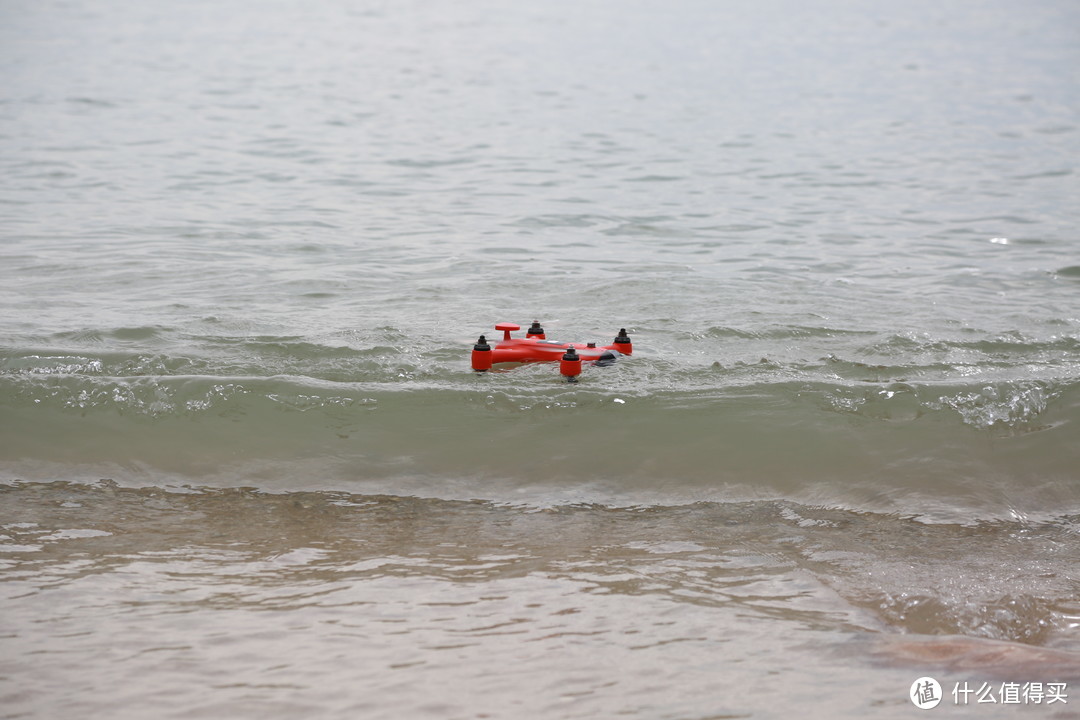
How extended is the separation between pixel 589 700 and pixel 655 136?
14.6 meters

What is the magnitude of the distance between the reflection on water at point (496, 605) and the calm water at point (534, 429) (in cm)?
2

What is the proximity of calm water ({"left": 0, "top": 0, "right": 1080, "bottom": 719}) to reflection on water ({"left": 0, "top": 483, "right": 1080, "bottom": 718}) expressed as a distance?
19mm

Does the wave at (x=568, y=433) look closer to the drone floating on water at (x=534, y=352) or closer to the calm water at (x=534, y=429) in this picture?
the calm water at (x=534, y=429)

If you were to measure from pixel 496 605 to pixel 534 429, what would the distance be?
2.17 m

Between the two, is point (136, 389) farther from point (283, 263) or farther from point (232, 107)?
point (232, 107)

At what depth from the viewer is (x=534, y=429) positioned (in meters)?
6.71

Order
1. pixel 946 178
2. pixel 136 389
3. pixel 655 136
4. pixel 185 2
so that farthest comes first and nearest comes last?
pixel 185 2 < pixel 655 136 < pixel 946 178 < pixel 136 389

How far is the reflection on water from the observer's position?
397 centimetres

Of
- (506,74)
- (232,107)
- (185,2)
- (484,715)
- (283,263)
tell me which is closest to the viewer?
(484,715)

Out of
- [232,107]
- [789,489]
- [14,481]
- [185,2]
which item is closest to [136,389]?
[14,481]

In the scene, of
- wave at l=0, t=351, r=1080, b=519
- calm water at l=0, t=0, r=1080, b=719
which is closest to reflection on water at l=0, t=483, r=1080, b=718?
calm water at l=0, t=0, r=1080, b=719

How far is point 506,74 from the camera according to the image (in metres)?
25.3

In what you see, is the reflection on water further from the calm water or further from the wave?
the wave

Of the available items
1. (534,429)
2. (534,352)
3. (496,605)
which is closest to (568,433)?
(534,429)
